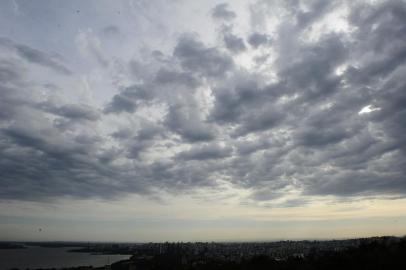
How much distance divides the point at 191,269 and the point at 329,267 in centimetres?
2475

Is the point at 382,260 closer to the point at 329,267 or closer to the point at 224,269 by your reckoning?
the point at 329,267

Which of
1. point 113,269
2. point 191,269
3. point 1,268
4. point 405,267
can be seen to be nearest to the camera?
point 405,267

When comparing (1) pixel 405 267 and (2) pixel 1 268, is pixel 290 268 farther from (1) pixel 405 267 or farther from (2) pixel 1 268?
(2) pixel 1 268

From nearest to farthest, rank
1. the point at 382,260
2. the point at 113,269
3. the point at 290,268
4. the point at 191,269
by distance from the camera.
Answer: the point at 382,260 → the point at 290,268 → the point at 191,269 → the point at 113,269

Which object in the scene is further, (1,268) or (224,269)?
(1,268)

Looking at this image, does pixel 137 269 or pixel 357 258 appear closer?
pixel 357 258

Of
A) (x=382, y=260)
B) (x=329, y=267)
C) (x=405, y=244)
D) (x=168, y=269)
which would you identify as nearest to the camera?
(x=382, y=260)

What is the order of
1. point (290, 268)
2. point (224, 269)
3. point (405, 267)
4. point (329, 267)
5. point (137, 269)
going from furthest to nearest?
point (137, 269) → point (224, 269) → point (290, 268) → point (329, 267) → point (405, 267)

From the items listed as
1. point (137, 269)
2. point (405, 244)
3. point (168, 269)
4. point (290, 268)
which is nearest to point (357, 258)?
point (290, 268)

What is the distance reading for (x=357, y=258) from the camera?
40.3 meters

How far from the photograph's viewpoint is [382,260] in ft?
118

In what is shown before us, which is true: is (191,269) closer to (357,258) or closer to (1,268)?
(357,258)

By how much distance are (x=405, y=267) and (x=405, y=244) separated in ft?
54.8

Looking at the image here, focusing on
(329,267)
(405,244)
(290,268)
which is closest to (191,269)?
(290,268)
